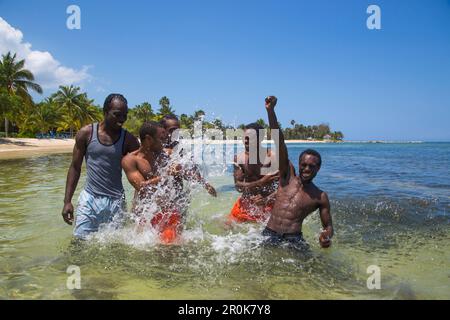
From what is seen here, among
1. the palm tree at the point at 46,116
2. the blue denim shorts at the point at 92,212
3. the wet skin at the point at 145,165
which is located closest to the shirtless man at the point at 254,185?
the wet skin at the point at 145,165

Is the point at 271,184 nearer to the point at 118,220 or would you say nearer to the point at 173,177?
the point at 173,177

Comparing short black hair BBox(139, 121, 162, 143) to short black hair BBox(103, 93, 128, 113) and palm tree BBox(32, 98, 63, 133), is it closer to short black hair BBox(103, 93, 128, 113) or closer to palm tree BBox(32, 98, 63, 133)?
short black hair BBox(103, 93, 128, 113)

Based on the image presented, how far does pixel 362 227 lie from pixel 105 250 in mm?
5028

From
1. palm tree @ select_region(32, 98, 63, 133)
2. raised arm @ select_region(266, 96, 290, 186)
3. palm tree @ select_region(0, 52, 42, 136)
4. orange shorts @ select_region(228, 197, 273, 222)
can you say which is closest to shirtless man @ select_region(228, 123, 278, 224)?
orange shorts @ select_region(228, 197, 273, 222)

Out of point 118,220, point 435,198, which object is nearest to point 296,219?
point 118,220

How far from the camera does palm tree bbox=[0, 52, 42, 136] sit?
45594 millimetres

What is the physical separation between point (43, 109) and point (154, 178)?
64.4 metres

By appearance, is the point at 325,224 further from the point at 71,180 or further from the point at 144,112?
the point at 144,112

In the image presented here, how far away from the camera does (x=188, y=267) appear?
4.53 metres

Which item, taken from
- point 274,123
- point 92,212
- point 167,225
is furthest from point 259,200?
point 92,212

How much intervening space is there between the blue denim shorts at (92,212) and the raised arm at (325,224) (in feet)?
8.27

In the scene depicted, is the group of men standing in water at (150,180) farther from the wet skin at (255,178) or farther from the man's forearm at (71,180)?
the wet skin at (255,178)

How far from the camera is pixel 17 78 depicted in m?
46.8
